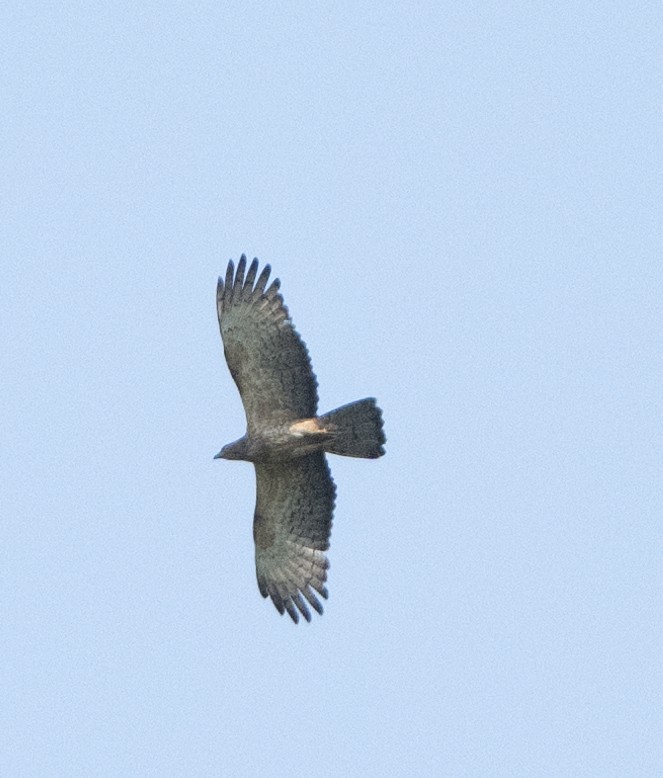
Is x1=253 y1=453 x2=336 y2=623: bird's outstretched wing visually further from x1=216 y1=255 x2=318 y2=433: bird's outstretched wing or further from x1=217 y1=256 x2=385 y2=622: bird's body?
x1=216 y1=255 x2=318 y2=433: bird's outstretched wing

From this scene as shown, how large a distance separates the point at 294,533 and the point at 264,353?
198cm

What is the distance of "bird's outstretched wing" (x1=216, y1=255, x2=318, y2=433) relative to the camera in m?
19.4

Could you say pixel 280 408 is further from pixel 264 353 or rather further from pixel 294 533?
pixel 294 533

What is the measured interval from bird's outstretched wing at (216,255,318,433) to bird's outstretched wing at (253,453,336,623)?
0.86m

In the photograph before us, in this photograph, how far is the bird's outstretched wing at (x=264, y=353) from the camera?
19391 mm

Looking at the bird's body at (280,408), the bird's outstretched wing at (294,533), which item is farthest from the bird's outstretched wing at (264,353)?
the bird's outstretched wing at (294,533)

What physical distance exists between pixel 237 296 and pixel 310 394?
1189 millimetres

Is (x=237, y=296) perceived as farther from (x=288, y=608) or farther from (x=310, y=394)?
(x=288, y=608)

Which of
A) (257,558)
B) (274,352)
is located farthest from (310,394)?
(257,558)

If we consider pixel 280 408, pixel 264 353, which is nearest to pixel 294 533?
pixel 280 408

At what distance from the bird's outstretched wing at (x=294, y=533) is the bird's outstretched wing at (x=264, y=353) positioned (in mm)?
856

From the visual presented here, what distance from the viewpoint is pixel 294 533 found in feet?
66.3

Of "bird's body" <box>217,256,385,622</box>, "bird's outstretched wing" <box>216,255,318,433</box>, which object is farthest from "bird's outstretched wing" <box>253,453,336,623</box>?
"bird's outstretched wing" <box>216,255,318,433</box>

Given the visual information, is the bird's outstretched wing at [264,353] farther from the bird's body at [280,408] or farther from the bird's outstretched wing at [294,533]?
the bird's outstretched wing at [294,533]
